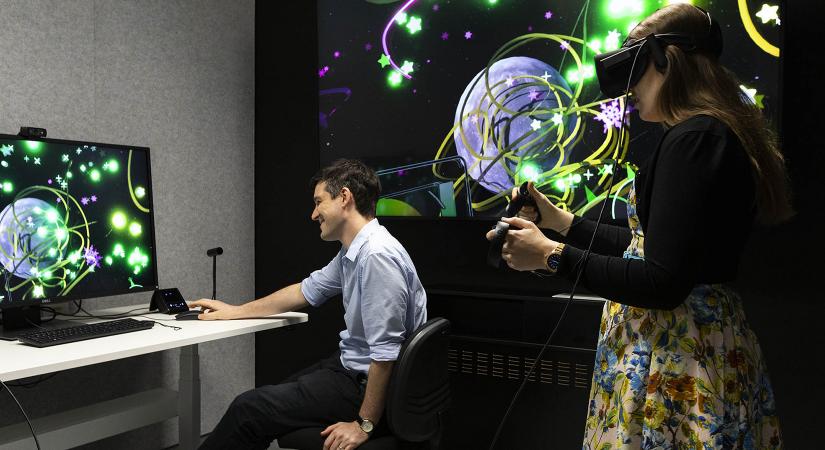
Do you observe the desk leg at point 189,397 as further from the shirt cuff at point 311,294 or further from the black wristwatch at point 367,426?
the black wristwatch at point 367,426

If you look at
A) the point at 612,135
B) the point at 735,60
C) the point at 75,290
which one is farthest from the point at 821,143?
the point at 75,290

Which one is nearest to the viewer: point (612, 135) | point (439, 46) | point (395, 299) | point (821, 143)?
point (395, 299)

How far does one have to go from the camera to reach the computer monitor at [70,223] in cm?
187

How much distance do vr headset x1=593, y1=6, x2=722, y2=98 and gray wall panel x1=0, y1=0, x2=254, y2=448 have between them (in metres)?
2.01

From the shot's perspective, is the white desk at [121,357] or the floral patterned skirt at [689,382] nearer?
the floral patterned skirt at [689,382]

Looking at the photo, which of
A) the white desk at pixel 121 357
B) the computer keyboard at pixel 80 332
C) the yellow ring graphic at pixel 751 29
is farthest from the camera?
the yellow ring graphic at pixel 751 29

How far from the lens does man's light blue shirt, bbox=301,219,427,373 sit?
1649mm

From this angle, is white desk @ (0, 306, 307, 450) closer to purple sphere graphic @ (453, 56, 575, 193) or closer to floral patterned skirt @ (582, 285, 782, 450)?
purple sphere graphic @ (453, 56, 575, 193)

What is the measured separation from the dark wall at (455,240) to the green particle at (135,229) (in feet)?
2.10

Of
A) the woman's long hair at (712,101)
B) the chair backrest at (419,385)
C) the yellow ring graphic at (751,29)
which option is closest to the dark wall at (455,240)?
Result: the yellow ring graphic at (751,29)

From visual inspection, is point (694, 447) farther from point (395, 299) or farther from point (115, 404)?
point (115, 404)

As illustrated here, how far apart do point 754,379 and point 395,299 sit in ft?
2.85

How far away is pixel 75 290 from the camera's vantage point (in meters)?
2.01

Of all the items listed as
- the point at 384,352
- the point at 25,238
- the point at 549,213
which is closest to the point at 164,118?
the point at 25,238
